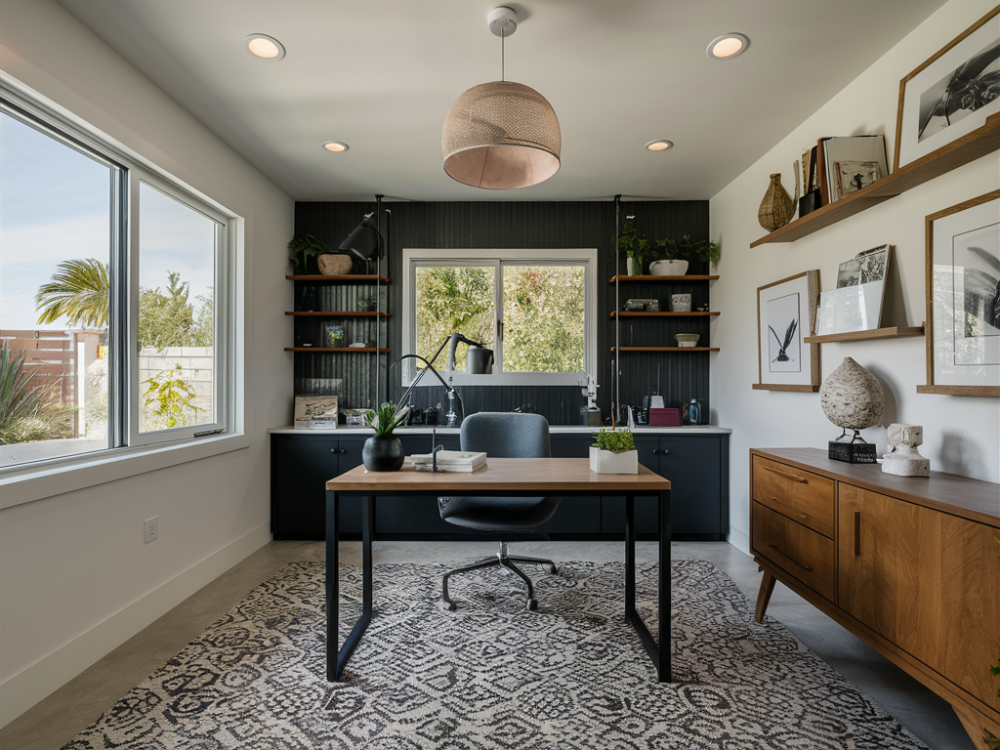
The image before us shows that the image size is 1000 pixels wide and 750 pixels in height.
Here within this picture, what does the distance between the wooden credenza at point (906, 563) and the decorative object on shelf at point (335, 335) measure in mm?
3329

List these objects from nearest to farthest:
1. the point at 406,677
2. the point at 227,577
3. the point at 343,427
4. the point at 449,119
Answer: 1. the point at 449,119
2. the point at 406,677
3. the point at 227,577
4. the point at 343,427

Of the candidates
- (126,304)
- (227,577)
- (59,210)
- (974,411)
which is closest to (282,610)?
(227,577)

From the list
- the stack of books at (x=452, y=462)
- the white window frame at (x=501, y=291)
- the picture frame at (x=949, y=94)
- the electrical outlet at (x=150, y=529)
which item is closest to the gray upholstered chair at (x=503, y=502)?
the stack of books at (x=452, y=462)

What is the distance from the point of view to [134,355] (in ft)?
8.84

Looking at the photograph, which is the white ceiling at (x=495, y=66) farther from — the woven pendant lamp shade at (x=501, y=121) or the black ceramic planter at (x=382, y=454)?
the black ceramic planter at (x=382, y=454)

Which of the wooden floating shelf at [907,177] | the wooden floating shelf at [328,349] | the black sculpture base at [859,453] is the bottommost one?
the black sculpture base at [859,453]

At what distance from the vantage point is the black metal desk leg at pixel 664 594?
2061 mm

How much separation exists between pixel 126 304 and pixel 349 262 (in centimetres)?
188

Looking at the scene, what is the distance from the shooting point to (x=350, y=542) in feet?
13.1

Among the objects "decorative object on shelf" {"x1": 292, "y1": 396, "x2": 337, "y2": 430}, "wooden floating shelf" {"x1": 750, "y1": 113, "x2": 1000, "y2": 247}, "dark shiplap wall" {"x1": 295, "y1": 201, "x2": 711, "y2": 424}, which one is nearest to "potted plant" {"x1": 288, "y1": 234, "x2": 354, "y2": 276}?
"dark shiplap wall" {"x1": 295, "y1": 201, "x2": 711, "y2": 424}

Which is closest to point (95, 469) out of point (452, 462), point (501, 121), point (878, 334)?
point (452, 462)

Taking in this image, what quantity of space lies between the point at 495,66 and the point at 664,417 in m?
2.76

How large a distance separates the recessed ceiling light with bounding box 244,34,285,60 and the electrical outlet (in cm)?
227

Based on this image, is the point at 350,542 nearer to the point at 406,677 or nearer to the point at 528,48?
the point at 406,677
